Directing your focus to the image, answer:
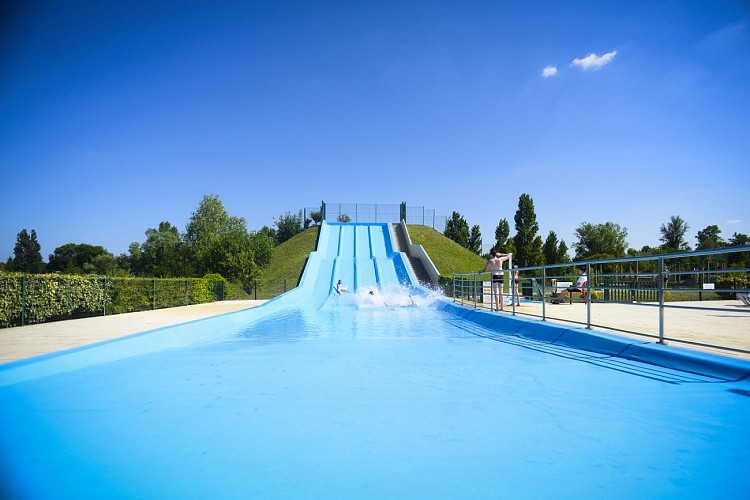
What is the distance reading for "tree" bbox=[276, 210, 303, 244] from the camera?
4069cm

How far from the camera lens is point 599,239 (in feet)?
211

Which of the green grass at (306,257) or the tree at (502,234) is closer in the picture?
the green grass at (306,257)

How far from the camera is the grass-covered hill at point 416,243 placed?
976 inches

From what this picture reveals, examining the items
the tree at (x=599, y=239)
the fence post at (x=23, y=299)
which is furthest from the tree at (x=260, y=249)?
the tree at (x=599, y=239)

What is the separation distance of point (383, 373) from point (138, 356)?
3670 millimetres

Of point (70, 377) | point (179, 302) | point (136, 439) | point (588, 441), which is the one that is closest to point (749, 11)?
point (588, 441)

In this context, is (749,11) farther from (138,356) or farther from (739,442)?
(138,356)

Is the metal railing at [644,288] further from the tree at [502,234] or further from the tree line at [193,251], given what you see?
the tree line at [193,251]

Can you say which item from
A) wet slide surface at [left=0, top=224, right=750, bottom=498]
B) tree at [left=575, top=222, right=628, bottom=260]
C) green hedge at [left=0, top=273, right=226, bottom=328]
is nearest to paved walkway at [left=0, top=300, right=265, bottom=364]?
green hedge at [left=0, top=273, right=226, bottom=328]

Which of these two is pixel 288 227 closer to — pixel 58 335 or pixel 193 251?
pixel 193 251

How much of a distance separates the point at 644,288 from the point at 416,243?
23564mm

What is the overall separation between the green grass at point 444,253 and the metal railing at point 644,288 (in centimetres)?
474

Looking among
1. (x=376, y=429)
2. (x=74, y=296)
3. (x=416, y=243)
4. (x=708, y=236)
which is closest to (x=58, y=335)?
(x=74, y=296)

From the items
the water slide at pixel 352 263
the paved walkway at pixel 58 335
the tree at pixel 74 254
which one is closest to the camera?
the paved walkway at pixel 58 335
